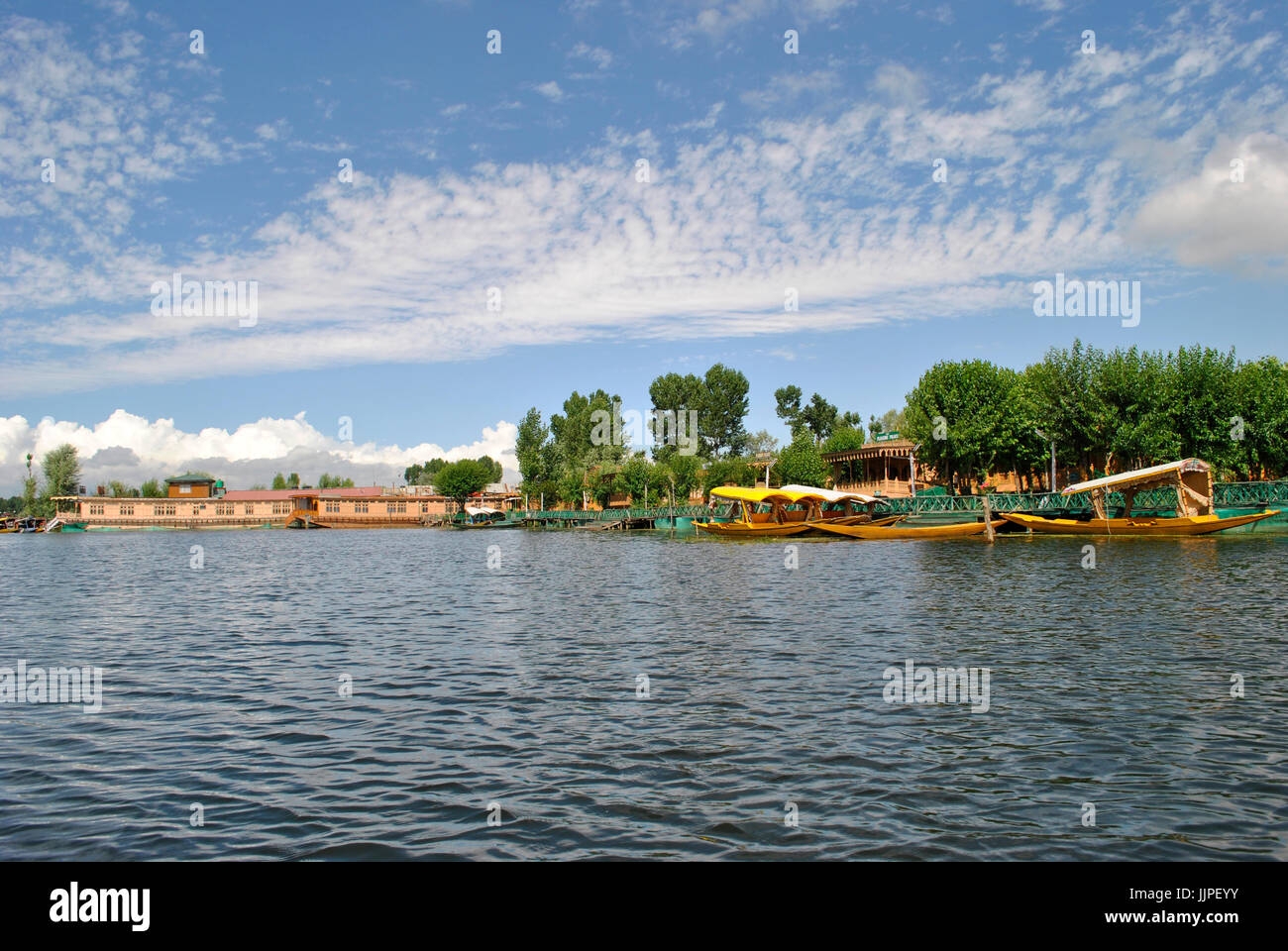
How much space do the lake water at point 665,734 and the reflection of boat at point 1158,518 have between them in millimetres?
25797

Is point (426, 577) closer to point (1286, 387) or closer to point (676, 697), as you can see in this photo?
point (676, 697)

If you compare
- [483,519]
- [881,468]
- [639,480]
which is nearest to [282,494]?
[483,519]

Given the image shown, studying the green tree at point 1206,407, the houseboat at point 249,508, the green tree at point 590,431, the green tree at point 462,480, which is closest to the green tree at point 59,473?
the houseboat at point 249,508

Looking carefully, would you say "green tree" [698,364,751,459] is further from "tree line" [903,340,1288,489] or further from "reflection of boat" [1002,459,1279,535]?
"reflection of boat" [1002,459,1279,535]

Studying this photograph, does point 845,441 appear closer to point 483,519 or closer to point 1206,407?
point 1206,407

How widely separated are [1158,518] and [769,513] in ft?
85.0

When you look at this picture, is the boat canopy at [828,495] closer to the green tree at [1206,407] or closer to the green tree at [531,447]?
the green tree at [1206,407]

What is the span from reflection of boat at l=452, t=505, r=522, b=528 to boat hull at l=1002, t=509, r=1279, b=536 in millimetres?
87091

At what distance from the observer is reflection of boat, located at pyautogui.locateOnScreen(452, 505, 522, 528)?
129500 mm

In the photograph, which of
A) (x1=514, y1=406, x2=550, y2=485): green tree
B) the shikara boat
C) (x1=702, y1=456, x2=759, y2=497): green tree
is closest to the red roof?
(x1=514, y1=406, x2=550, y2=485): green tree

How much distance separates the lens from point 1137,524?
162 feet

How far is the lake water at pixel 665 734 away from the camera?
7.61m
